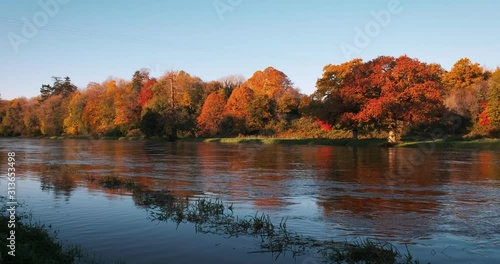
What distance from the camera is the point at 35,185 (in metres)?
19.8

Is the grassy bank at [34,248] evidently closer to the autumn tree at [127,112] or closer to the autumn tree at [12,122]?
the autumn tree at [127,112]

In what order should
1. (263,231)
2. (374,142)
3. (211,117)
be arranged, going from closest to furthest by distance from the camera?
(263,231)
(374,142)
(211,117)

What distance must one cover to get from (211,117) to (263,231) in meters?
72.3

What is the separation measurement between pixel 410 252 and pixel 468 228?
10.9ft

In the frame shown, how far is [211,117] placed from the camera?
82.8 metres

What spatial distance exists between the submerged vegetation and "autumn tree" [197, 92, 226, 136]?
215 ft

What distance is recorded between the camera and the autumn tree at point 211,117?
82312mm

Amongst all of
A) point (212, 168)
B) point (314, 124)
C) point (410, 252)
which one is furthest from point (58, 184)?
point (314, 124)

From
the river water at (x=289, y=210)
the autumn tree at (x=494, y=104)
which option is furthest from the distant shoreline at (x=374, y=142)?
the river water at (x=289, y=210)

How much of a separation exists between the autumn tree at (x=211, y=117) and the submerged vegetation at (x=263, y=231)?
6558 cm

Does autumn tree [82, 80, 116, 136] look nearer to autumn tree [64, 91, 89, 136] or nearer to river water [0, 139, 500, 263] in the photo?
autumn tree [64, 91, 89, 136]

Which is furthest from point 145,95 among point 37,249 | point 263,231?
point 37,249

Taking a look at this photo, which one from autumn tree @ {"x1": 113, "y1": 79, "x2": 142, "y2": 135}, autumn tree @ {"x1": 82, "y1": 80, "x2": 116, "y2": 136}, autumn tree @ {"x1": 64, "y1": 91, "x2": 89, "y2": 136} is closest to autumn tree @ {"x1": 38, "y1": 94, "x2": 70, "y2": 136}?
autumn tree @ {"x1": 64, "y1": 91, "x2": 89, "y2": 136}

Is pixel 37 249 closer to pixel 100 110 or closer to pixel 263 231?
pixel 263 231
